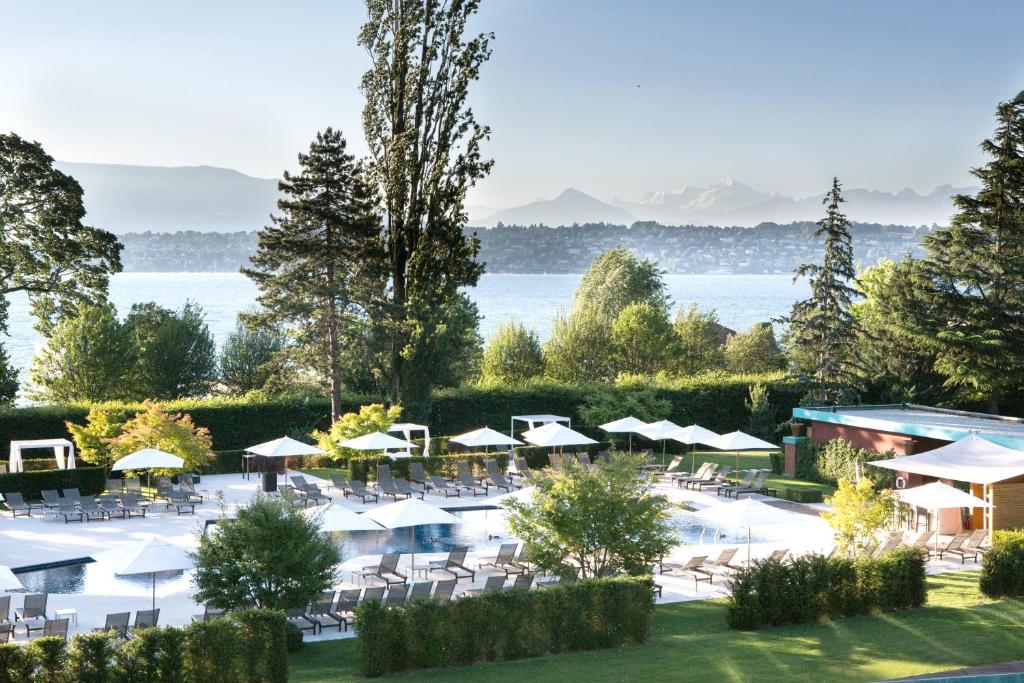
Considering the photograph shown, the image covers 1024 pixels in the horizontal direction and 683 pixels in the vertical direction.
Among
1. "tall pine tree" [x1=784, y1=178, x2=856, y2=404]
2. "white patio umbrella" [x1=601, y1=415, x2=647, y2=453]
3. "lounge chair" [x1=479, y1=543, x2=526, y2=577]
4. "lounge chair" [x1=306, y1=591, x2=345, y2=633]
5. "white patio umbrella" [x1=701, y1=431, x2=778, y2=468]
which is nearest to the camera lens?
"lounge chair" [x1=306, y1=591, x2=345, y2=633]

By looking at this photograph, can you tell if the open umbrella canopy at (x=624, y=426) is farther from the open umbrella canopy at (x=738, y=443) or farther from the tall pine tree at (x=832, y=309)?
the tall pine tree at (x=832, y=309)

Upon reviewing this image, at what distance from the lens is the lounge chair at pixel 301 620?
16.1m

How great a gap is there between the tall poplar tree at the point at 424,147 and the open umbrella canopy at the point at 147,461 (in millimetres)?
12122

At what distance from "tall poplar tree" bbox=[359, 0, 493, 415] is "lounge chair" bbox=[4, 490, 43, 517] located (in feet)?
46.7

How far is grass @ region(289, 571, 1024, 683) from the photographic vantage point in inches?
528

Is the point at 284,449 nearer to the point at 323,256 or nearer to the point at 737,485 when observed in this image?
the point at 323,256

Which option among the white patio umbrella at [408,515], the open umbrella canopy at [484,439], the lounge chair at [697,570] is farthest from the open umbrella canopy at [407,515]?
the open umbrella canopy at [484,439]

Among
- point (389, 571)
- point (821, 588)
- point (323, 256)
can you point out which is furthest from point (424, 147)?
point (821, 588)

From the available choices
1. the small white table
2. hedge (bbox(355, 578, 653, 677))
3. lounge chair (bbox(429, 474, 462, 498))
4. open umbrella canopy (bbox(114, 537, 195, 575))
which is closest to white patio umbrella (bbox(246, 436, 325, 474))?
lounge chair (bbox(429, 474, 462, 498))

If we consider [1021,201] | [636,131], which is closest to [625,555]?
[1021,201]

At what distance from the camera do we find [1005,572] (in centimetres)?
1764

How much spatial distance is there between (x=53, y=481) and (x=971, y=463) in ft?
74.3

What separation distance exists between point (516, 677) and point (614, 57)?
78265 millimetres

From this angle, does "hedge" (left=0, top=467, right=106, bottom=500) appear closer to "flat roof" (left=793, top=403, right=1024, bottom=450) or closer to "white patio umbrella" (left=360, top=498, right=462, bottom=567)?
"white patio umbrella" (left=360, top=498, right=462, bottom=567)
